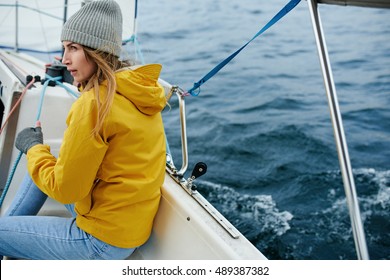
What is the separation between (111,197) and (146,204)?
0.53ft

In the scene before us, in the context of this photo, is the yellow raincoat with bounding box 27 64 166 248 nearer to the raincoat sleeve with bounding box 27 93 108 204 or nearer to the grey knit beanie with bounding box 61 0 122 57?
the raincoat sleeve with bounding box 27 93 108 204

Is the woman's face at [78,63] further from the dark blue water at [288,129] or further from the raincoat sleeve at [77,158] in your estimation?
the dark blue water at [288,129]

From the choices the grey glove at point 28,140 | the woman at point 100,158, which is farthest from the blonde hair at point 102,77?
the grey glove at point 28,140

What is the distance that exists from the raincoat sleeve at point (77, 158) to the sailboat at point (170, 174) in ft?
1.34

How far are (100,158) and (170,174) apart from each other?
596 mm

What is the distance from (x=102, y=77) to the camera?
4.36 feet

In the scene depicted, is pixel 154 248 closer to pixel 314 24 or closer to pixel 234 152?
pixel 314 24

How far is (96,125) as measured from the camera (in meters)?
1.22

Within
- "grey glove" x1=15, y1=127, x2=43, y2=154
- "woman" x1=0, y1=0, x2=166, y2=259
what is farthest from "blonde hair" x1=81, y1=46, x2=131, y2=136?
"grey glove" x1=15, y1=127, x2=43, y2=154

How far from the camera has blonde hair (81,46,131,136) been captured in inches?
48.6

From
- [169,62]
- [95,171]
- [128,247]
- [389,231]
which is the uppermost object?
[95,171]

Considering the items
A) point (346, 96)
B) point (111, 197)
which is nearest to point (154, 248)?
point (111, 197)

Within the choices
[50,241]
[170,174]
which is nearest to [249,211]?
[170,174]

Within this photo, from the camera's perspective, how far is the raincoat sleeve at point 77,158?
124 centimetres
